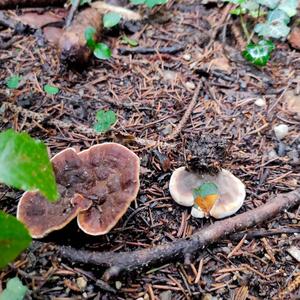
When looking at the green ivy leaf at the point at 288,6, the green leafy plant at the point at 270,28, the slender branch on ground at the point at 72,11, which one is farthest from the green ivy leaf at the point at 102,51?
the green ivy leaf at the point at 288,6

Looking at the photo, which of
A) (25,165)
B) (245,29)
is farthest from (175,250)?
(245,29)

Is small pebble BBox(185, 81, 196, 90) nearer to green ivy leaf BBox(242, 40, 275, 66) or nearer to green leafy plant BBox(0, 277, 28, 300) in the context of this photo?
green ivy leaf BBox(242, 40, 275, 66)

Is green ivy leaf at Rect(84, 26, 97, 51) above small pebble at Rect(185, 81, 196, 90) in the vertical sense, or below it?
above

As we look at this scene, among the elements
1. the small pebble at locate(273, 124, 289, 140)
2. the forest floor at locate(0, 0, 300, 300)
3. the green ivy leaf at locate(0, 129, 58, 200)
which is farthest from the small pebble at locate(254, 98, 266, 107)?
the green ivy leaf at locate(0, 129, 58, 200)

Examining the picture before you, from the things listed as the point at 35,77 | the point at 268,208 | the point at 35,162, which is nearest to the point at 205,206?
the point at 268,208

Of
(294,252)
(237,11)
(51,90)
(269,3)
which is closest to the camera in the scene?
(294,252)

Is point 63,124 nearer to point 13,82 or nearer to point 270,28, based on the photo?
point 13,82

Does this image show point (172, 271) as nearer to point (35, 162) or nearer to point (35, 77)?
point (35, 162)
